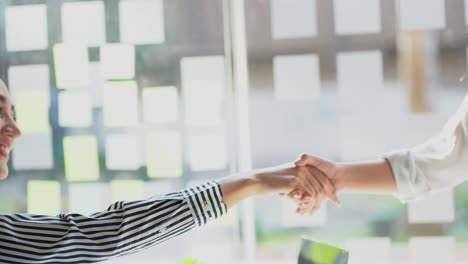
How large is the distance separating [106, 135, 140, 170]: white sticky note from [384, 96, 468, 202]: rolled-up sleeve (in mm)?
770

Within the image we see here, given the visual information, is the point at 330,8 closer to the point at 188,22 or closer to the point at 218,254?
the point at 188,22

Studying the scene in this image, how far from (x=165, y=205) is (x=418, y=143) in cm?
84

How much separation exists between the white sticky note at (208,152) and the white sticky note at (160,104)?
99 mm

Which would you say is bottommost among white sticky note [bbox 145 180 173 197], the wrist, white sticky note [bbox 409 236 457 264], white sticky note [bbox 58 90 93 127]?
white sticky note [bbox 409 236 457 264]

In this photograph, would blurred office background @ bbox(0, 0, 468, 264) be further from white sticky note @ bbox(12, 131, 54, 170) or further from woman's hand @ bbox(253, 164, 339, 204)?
woman's hand @ bbox(253, 164, 339, 204)

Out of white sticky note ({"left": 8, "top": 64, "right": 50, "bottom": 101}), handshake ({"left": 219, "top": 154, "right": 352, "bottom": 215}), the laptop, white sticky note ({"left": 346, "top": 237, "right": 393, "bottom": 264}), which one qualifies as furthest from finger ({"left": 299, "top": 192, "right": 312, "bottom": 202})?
white sticky note ({"left": 8, "top": 64, "right": 50, "bottom": 101})

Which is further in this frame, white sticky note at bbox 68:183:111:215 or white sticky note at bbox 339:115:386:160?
white sticky note at bbox 68:183:111:215

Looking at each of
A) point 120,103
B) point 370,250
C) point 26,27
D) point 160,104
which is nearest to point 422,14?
point 370,250

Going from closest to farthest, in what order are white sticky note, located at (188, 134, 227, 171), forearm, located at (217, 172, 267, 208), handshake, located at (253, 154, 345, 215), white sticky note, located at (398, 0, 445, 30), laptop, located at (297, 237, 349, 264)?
laptop, located at (297, 237, 349, 264)
forearm, located at (217, 172, 267, 208)
handshake, located at (253, 154, 345, 215)
white sticky note, located at (398, 0, 445, 30)
white sticky note, located at (188, 134, 227, 171)

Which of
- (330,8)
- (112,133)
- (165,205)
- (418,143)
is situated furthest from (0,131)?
(418,143)

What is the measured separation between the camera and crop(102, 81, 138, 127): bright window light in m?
1.96

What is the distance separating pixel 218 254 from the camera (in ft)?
6.44

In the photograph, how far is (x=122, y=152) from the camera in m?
1.97

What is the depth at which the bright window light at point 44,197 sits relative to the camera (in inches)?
78.9
